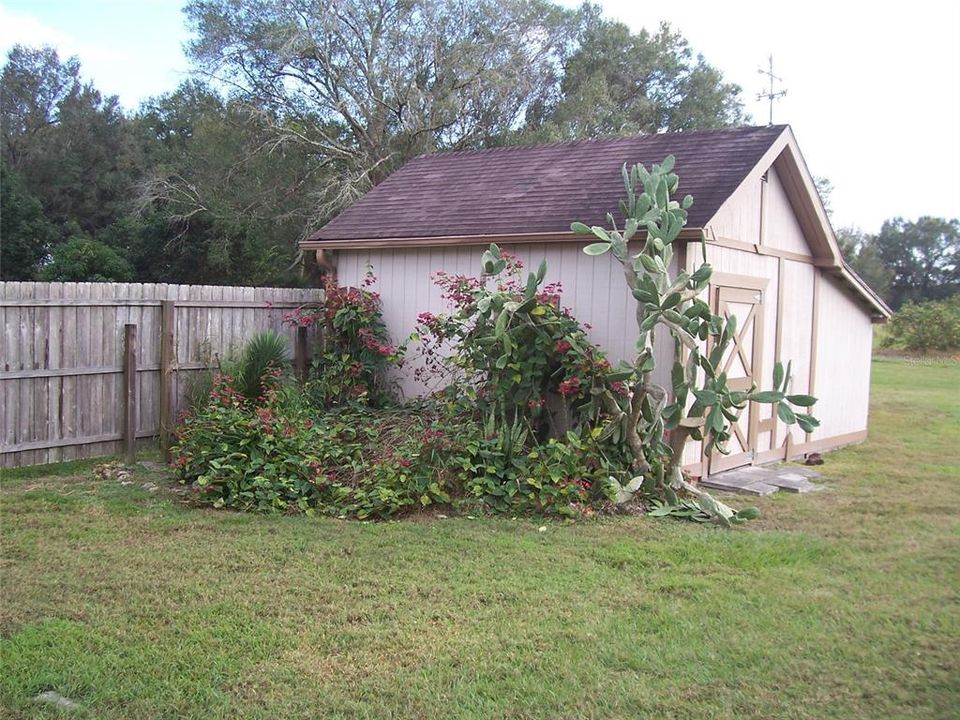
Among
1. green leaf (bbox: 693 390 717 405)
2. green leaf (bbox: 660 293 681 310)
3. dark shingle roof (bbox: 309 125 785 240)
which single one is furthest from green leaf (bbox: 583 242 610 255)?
green leaf (bbox: 693 390 717 405)

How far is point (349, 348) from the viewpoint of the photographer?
9.82 metres

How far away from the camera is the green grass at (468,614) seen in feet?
12.3

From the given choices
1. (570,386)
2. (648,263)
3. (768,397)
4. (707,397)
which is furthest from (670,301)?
(570,386)

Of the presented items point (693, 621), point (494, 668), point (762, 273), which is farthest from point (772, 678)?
point (762, 273)

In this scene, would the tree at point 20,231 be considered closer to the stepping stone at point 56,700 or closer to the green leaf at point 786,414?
the green leaf at point 786,414

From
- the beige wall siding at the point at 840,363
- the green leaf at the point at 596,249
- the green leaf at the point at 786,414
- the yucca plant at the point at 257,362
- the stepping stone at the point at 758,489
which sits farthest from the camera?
the beige wall siding at the point at 840,363

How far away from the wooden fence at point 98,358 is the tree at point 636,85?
19634 millimetres

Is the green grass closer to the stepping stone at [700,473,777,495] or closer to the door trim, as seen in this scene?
the stepping stone at [700,473,777,495]

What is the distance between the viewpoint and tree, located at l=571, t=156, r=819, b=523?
264 inches

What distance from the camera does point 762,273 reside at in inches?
384

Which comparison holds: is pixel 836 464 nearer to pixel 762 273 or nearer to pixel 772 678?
pixel 762 273

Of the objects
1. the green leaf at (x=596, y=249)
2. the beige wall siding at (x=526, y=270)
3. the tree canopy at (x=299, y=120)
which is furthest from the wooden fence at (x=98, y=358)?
the tree canopy at (x=299, y=120)

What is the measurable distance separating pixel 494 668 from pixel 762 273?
693 centimetres

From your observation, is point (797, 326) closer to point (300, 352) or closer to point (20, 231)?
point (300, 352)
